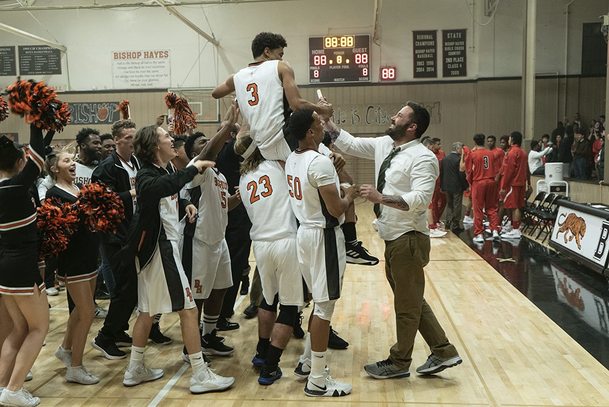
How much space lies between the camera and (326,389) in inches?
154

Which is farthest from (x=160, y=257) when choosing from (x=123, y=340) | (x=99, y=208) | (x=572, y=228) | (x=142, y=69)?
(x=142, y=69)

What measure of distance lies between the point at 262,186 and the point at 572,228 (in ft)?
19.0

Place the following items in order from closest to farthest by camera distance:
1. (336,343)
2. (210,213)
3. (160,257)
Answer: (160,257)
(210,213)
(336,343)

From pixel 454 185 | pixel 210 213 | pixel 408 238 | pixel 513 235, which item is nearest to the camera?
pixel 408 238

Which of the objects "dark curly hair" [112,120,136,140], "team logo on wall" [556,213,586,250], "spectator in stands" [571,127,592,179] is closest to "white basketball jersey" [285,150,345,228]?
"dark curly hair" [112,120,136,140]

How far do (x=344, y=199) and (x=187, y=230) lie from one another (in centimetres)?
138

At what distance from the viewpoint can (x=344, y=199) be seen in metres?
3.82

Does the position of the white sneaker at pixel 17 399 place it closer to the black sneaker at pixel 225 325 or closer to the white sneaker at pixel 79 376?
the white sneaker at pixel 79 376

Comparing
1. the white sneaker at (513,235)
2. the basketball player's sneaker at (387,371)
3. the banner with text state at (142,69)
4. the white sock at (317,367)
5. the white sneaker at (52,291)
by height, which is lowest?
the white sneaker at (513,235)

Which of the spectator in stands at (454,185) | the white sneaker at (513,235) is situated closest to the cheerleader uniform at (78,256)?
the white sneaker at (513,235)

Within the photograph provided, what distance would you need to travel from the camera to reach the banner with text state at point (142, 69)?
18.9 meters

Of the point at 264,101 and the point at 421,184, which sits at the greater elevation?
the point at 264,101

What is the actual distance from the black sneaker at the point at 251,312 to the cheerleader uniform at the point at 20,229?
2.56m

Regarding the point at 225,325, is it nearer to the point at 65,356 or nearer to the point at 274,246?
the point at 65,356
